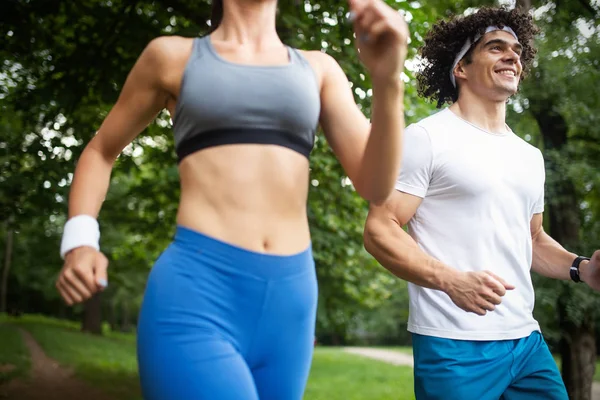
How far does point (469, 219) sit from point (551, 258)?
2.55ft

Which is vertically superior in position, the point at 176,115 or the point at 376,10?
the point at 376,10

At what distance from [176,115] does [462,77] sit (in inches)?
84.0

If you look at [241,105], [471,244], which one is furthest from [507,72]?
[241,105]

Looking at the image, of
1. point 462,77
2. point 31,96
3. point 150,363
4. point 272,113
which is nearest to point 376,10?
point 272,113

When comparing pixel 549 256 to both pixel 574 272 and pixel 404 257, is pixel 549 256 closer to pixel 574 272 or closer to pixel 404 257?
pixel 574 272

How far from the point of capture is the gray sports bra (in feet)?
6.64

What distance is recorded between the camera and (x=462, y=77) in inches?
151

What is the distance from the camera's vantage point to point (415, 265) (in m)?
3.04

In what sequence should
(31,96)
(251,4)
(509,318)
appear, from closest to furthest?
1. (251,4)
2. (509,318)
3. (31,96)

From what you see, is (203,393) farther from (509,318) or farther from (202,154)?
(509,318)

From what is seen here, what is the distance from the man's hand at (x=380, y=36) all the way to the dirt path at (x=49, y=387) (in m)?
10.1

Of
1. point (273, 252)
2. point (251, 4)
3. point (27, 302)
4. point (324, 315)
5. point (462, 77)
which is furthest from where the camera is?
point (27, 302)

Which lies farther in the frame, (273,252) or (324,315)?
(324,315)

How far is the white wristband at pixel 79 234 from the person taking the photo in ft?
6.79
